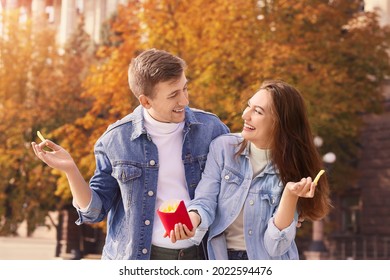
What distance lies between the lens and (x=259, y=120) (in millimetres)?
3682

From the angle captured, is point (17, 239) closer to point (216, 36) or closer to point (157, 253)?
point (216, 36)

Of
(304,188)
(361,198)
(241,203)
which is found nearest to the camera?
(304,188)

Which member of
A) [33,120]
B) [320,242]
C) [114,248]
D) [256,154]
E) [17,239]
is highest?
[256,154]

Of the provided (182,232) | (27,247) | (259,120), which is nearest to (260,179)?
(259,120)

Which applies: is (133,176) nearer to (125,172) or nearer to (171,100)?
(125,172)

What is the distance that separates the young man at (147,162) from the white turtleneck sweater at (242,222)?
19 cm

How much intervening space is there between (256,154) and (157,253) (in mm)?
646

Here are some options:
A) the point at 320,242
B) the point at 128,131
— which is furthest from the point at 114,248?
the point at 320,242

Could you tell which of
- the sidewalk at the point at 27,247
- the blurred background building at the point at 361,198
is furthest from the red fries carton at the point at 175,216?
the sidewalk at the point at 27,247

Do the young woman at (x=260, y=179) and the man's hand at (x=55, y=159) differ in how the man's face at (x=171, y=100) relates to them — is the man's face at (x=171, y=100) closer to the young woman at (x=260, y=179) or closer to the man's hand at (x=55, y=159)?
the young woman at (x=260, y=179)

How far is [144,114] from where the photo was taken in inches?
155

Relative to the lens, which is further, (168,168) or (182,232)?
(168,168)

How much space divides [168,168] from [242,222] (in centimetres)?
44

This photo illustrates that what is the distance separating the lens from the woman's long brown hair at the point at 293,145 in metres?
3.67
